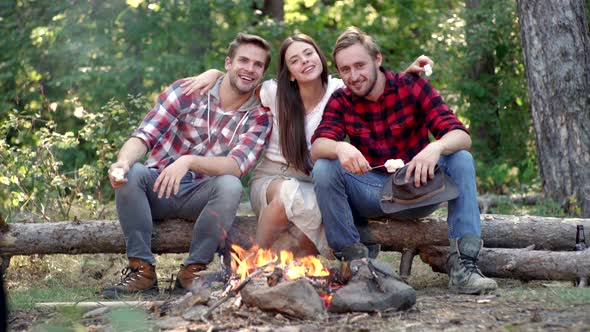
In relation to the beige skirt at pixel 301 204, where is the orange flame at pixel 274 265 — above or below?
below

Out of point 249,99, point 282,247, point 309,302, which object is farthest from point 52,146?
point 309,302

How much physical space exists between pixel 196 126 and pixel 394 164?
151cm

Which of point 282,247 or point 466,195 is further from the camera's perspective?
point 282,247

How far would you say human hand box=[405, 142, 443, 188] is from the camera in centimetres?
472

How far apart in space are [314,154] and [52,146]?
341cm

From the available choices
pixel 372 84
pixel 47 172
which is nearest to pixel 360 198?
pixel 372 84

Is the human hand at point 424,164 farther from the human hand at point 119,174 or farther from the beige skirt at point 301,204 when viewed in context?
the human hand at point 119,174

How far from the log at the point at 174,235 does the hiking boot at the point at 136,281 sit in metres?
0.26

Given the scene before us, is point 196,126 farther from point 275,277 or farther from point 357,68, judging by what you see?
point 275,277

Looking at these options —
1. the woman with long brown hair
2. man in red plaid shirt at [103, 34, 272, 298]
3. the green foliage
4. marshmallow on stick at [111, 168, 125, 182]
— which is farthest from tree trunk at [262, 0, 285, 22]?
marshmallow on stick at [111, 168, 125, 182]

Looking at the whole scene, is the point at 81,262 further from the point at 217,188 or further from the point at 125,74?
the point at 125,74

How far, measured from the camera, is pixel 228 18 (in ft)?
41.4

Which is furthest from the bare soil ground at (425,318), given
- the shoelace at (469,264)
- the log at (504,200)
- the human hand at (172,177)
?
the log at (504,200)

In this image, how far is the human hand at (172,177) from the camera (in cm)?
505
